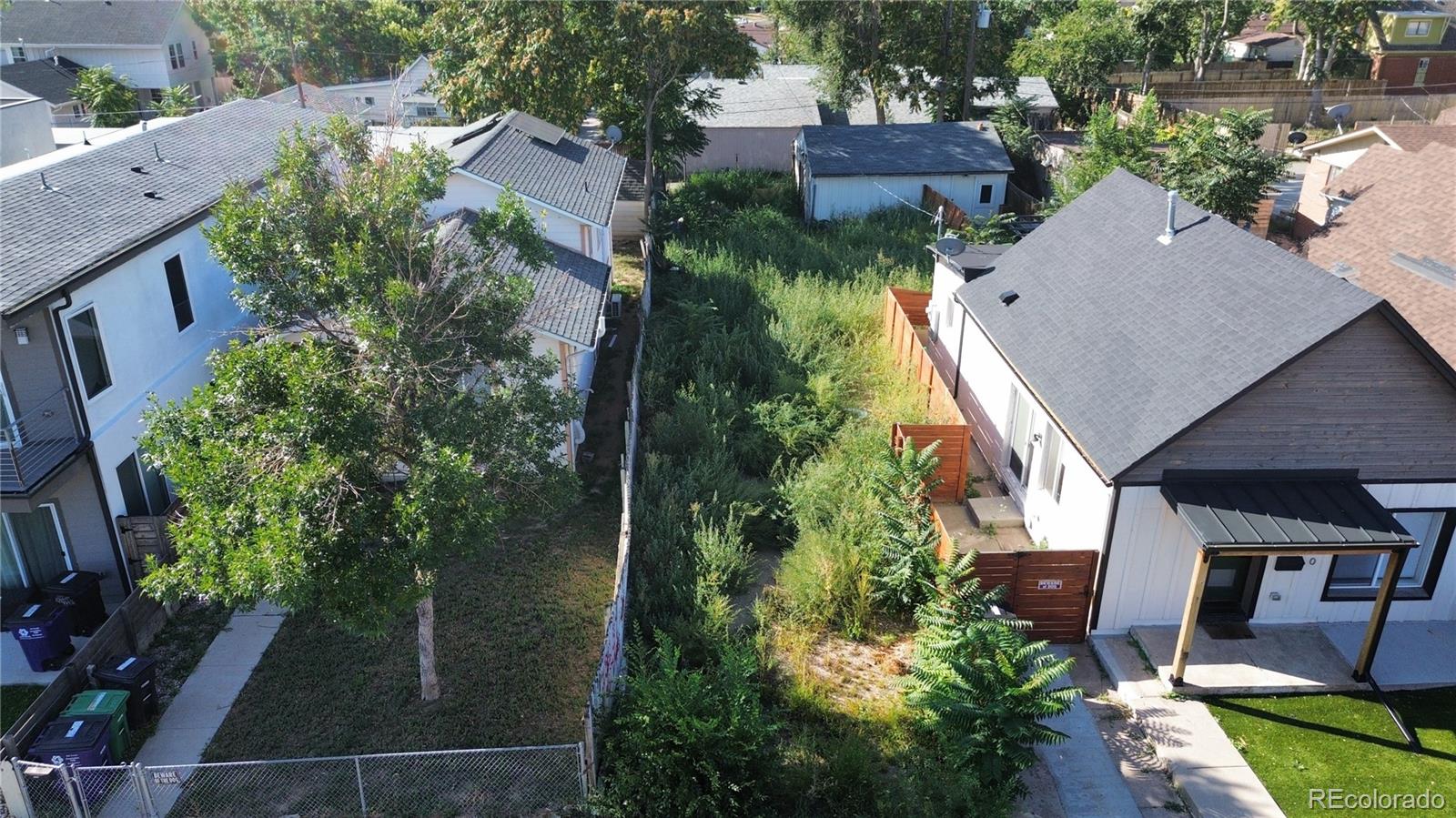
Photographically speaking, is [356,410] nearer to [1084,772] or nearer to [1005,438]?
[1084,772]

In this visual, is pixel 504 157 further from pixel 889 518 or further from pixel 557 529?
pixel 889 518

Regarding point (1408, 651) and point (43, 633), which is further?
point (1408, 651)

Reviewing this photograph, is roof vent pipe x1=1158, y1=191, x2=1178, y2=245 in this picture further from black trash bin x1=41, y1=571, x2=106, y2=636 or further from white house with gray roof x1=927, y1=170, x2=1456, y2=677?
black trash bin x1=41, y1=571, x2=106, y2=636

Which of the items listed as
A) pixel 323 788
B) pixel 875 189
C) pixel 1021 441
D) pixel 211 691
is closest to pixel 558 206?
pixel 1021 441

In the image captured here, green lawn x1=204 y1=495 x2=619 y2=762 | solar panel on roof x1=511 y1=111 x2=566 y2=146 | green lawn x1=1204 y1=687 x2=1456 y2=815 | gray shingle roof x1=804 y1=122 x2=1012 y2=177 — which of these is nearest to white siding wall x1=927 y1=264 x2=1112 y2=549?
green lawn x1=1204 y1=687 x2=1456 y2=815

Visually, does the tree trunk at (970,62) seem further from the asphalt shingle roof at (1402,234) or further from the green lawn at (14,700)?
the green lawn at (14,700)

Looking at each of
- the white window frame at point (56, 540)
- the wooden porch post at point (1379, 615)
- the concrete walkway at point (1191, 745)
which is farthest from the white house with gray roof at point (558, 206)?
the wooden porch post at point (1379, 615)

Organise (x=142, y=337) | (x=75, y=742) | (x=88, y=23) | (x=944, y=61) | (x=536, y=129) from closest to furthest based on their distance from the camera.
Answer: (x=75, y=742) < (x=142, y=337) < (x=536, y=129) < (x=944, y=61) < (x=88, y=23)
